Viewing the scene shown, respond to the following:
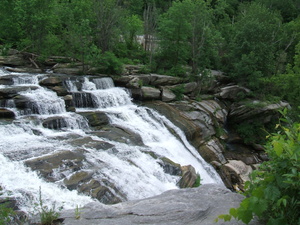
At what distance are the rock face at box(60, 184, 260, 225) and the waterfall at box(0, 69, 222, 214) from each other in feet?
11.7

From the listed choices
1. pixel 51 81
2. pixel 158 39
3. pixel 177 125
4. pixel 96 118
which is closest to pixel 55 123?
pixel 96 118

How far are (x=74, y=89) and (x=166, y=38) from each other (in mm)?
8894

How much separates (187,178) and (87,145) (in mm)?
3880

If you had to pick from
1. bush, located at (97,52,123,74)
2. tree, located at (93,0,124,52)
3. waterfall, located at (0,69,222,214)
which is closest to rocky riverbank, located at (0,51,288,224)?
waterfall, located at (0,69,222,214)

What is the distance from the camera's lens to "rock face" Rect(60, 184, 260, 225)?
367 cm

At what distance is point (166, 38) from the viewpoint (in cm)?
2220

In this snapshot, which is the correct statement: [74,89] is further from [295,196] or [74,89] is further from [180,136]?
[295,196]

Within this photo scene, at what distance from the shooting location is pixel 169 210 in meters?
3.91

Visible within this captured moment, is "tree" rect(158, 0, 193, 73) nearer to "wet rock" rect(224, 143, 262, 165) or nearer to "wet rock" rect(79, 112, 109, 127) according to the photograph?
"wet rock" rect(224, 143, 262, 165)

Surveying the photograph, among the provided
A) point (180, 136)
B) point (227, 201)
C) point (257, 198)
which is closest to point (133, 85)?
point (180, 136)

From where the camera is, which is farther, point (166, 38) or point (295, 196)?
point (166, 38)

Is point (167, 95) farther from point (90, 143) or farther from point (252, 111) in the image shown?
point (90, 143)

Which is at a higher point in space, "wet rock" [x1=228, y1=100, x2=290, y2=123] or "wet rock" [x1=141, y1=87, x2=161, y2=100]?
"wet rock" [x1=141, y1=87, x2=161, y2=100]

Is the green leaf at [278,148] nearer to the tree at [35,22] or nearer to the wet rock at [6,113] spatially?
the wet rock at [6,113]
